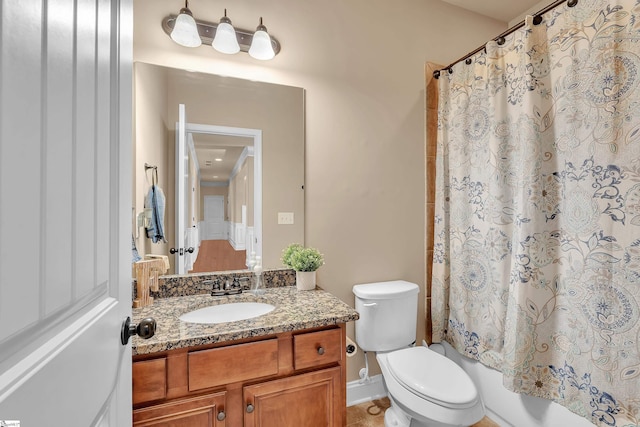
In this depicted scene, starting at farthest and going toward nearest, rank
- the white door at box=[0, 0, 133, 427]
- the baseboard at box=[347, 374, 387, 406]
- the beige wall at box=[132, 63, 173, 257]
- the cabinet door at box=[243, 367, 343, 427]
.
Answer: the baseboard at box=[347, 374, 387, 406]
the beige wall at box=[132, 63, 173, 257]
the cabinet door at box=[243, 367, 343, 427]
the white door at box=[0, 0, 133, 427]

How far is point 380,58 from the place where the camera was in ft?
6.54

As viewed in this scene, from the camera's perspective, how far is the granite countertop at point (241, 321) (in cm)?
104

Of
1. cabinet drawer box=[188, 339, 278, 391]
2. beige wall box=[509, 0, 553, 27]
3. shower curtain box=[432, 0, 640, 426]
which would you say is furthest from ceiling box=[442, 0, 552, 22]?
cabinet drawer box=[188, 339, 278, 391]

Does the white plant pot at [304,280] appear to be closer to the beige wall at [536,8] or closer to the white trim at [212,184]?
the white trim at [212,184]

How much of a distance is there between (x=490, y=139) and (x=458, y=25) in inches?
43.2

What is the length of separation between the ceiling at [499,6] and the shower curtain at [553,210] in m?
0.64

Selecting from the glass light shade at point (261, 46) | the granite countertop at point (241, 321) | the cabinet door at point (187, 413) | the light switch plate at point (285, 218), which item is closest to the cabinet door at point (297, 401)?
the cabinet door at point (187, 413)

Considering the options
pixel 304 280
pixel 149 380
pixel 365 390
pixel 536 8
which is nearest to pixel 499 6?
pixel 536 8

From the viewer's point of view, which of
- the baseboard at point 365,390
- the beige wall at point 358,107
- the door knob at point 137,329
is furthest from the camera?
the baseboard at point 365,390

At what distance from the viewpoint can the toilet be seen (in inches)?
51.4

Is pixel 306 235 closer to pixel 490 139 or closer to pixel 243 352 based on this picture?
pixel 243 352

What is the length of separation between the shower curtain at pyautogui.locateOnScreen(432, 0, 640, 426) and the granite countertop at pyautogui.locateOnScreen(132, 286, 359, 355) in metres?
0.92

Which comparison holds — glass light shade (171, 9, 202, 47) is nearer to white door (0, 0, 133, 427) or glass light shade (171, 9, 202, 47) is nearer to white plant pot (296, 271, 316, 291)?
white door (0, 0, 133, 427)

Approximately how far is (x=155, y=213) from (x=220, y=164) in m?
0.41
